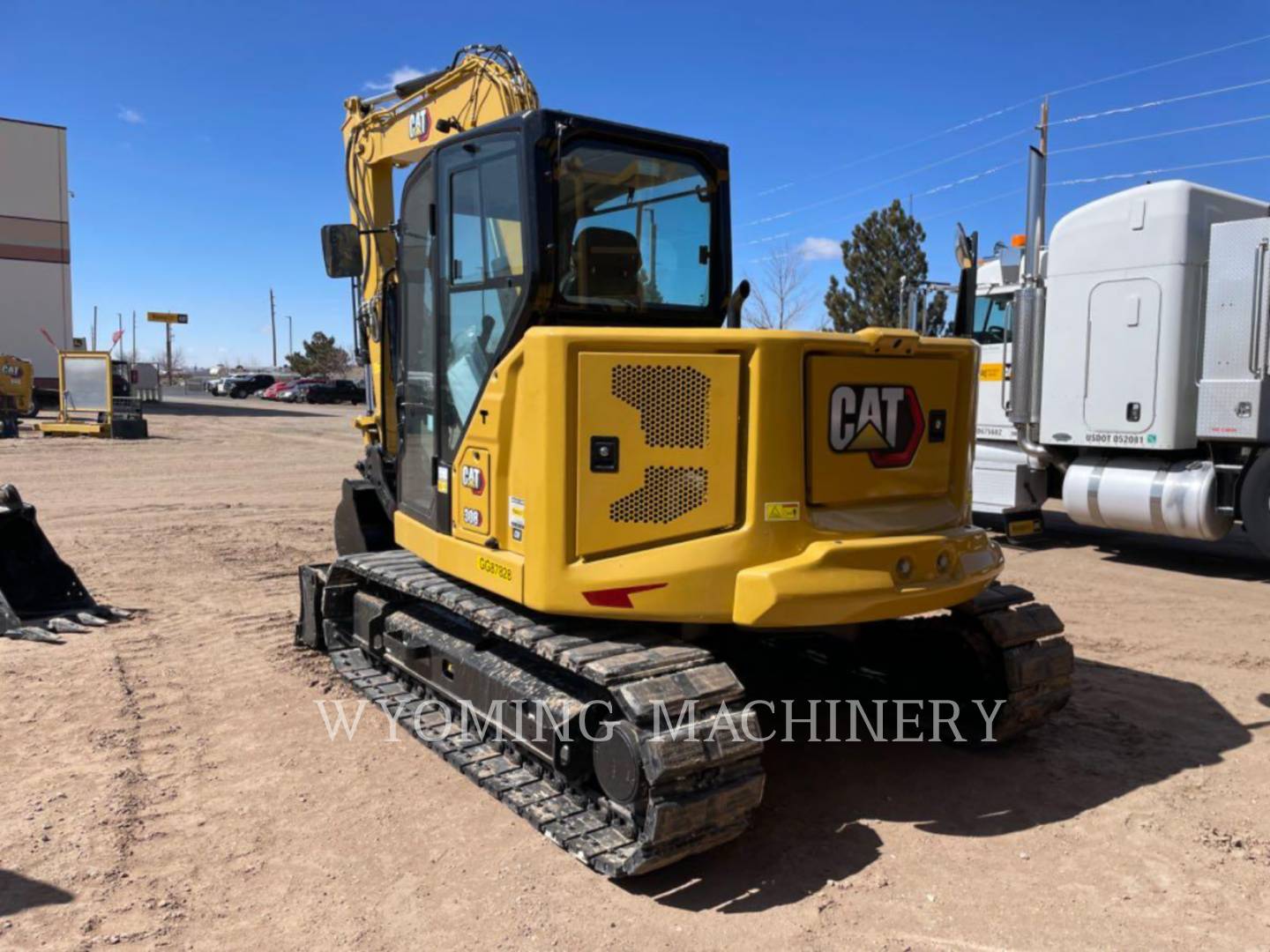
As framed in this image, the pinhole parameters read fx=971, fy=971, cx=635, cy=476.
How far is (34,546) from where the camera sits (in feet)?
23.0

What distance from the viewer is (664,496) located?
3.80m

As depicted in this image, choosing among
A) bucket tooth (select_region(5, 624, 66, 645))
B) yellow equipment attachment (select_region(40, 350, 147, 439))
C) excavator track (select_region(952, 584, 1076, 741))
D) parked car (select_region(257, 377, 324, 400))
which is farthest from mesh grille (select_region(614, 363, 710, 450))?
parked car (select_region(257, 377, 324, 400))

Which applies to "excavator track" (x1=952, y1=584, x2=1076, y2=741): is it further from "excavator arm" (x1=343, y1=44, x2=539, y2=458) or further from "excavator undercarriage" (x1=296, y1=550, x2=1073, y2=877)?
"excavator arm" (x1=343, y1=44, x2=539, y2=458)

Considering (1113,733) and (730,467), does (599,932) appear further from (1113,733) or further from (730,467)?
(1113,733)

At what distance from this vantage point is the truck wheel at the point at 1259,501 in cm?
857

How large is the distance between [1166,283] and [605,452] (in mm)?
7264

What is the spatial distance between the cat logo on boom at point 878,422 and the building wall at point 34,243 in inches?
1572

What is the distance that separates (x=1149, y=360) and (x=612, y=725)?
752 cm

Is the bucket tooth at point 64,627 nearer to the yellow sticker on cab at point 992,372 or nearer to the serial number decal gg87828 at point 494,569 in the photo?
the serial number decal gg87828 at point 494,569

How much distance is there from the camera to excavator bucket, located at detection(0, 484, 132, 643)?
682cm

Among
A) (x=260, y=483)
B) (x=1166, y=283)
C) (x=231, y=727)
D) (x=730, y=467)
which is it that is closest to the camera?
(x=730, y=467)

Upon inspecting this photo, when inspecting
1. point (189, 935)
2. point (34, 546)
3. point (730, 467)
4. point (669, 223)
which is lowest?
point (189, 935)

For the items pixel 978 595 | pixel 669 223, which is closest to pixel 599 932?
pixel 978 595

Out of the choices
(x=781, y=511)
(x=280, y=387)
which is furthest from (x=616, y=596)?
(x=280, y=387)
